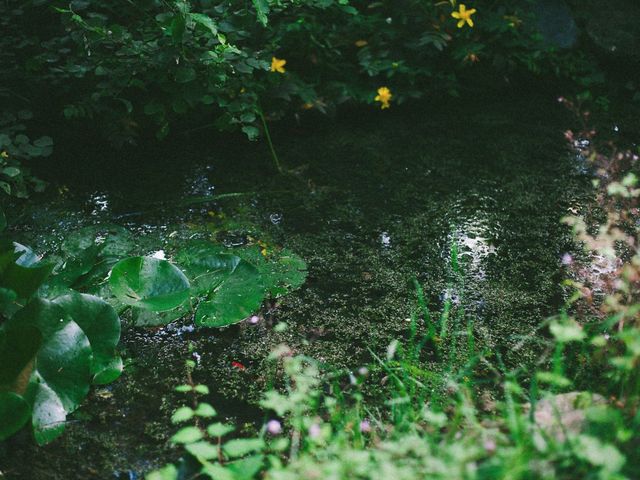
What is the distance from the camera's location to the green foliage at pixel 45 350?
1.25m

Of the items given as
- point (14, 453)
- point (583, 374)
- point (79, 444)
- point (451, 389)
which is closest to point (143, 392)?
point (79, 444)

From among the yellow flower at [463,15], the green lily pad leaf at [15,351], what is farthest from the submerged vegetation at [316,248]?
the yellow flower at [463,15]

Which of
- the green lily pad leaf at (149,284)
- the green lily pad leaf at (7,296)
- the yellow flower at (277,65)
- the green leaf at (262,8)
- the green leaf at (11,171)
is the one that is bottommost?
the green leaf at (11,171)

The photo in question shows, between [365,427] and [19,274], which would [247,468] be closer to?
[365,427]

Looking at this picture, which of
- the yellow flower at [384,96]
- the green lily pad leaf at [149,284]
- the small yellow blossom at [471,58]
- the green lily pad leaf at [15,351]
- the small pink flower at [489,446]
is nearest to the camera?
the small pink flower at [489,446]

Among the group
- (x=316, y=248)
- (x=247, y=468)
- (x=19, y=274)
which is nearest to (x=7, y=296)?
(x=19, y=274)

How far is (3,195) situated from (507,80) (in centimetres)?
247

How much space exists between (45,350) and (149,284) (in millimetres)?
322

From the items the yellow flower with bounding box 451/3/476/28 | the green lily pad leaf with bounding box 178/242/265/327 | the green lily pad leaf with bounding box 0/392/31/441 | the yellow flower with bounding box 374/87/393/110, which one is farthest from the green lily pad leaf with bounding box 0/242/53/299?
the yellow flower with bounding box 451/3/476/28

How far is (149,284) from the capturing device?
1583 mm

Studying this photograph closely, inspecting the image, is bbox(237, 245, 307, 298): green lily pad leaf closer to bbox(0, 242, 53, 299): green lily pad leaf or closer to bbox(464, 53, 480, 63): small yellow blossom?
bbox(0, 242, 53, 299): green lily pad leaf

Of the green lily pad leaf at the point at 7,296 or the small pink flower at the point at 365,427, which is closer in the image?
the small pink flower at the point at 365,427

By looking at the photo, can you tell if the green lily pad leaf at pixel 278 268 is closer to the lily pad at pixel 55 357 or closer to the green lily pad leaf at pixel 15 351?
the lily pad at pixel 55 357

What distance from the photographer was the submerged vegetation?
3.69 ft
